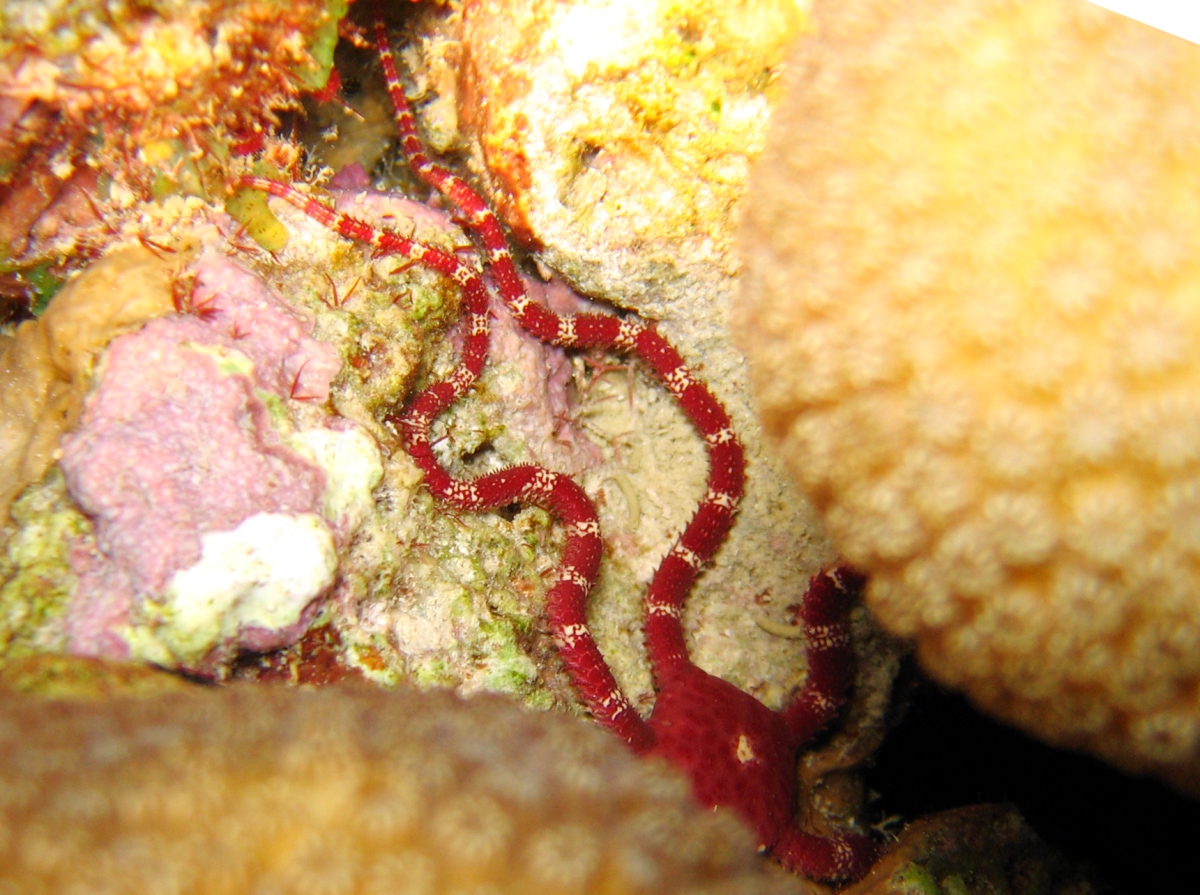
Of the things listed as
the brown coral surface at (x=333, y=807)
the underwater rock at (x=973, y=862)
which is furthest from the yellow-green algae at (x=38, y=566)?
the underwater rock at (x=973, y=862)

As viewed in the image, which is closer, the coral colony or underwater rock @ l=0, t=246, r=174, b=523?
underwater rock @ l=0, t=246, r=174, b=523

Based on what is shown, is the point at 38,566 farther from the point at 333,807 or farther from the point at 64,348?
the point at 333,807

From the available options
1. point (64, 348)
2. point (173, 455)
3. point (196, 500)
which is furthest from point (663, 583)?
point (64, 348)

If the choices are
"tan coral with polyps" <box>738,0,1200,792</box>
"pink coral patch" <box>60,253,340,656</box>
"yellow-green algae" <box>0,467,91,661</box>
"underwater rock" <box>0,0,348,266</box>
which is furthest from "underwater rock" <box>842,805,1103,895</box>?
"underwater rock" <box>0,0,348,266</box>

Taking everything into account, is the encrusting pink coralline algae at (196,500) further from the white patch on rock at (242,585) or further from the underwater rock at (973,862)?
the underwater rock at (973,862)

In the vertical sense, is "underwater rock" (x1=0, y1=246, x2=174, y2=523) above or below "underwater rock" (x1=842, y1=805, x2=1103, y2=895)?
above

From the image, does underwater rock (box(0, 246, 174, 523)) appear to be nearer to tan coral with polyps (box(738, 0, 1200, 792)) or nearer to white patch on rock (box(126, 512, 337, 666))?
white patch on rock (box(126, 512, 337, 666))
